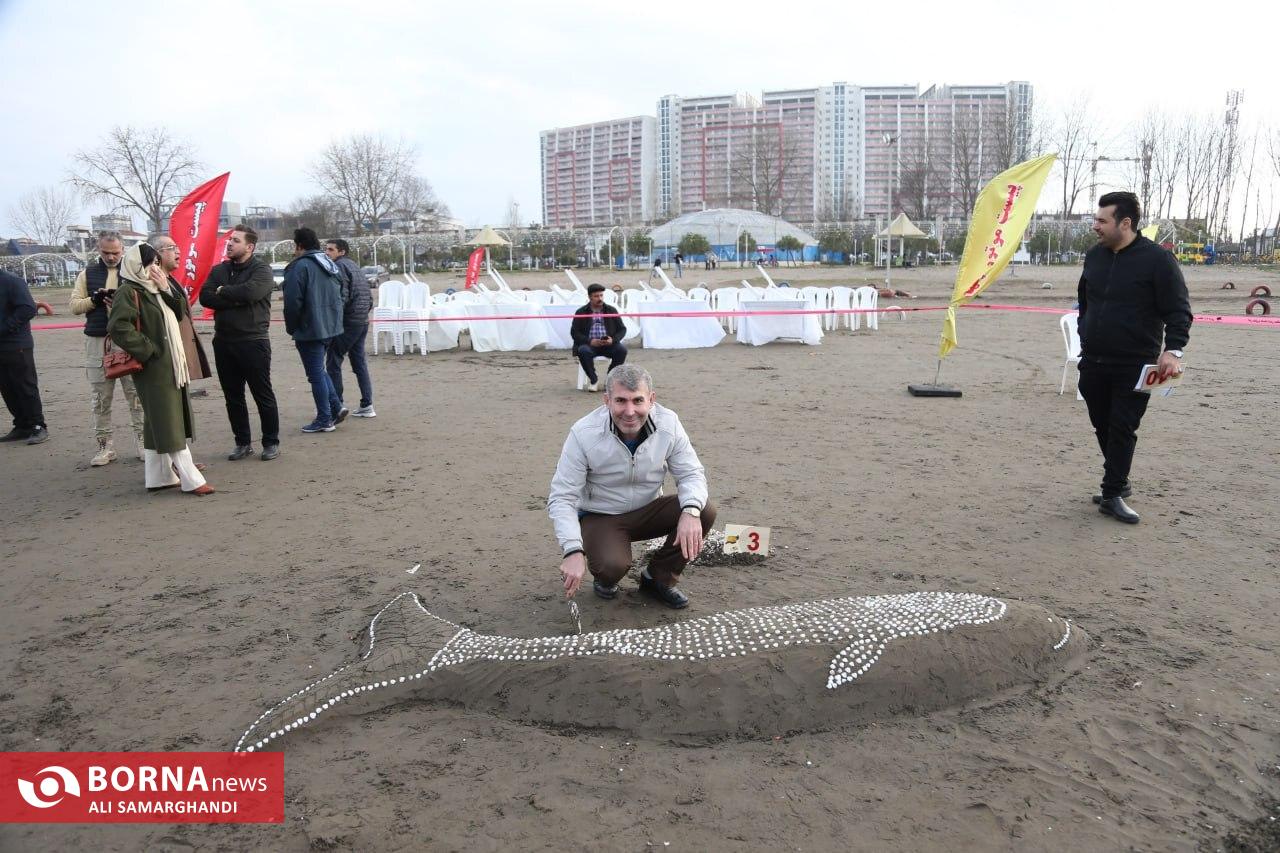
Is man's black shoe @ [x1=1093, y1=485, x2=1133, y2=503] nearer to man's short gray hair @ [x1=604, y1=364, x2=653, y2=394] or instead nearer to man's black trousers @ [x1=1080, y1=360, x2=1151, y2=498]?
man's black trousers @ [x1=1080, y1=360, x2=1151, y2=498]

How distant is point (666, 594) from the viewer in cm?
405

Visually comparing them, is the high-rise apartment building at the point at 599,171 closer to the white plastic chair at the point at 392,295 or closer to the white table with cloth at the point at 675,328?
the white plastic chair at the point at 392,295

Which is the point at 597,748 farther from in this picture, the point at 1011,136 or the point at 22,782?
the point at 1011,136

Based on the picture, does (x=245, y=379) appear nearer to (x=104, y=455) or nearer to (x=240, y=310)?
(x=240, y=310)

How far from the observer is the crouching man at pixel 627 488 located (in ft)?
11.8

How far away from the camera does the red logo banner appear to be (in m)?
2.56

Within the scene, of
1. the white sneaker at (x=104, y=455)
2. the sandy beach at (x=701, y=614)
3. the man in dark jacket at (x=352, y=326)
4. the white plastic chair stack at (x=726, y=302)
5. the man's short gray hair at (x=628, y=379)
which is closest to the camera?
the sandy beach at (x=701, y=614)

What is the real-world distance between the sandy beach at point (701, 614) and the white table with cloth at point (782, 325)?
624 cm

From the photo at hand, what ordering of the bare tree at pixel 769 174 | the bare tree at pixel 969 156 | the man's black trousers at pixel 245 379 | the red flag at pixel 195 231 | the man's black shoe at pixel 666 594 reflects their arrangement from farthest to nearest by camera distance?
the bare tree at pixel 769 174 → the bare tree at pixel 969 156 → the red flag at pixel 195 231 → the man's black trousers at pixel 245 379 → the man's black shoe at pixel 666 594

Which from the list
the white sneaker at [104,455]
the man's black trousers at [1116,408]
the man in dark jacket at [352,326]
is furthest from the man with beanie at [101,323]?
the man's black trousers at [1116,408]

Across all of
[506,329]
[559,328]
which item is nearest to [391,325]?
[506,329]

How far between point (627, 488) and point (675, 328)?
11089 mm

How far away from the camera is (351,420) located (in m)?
8.79

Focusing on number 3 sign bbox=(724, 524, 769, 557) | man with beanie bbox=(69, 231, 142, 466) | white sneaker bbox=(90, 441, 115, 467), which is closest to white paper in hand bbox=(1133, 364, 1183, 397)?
number 3 sign bbox=(724, 524, 769, 557)
